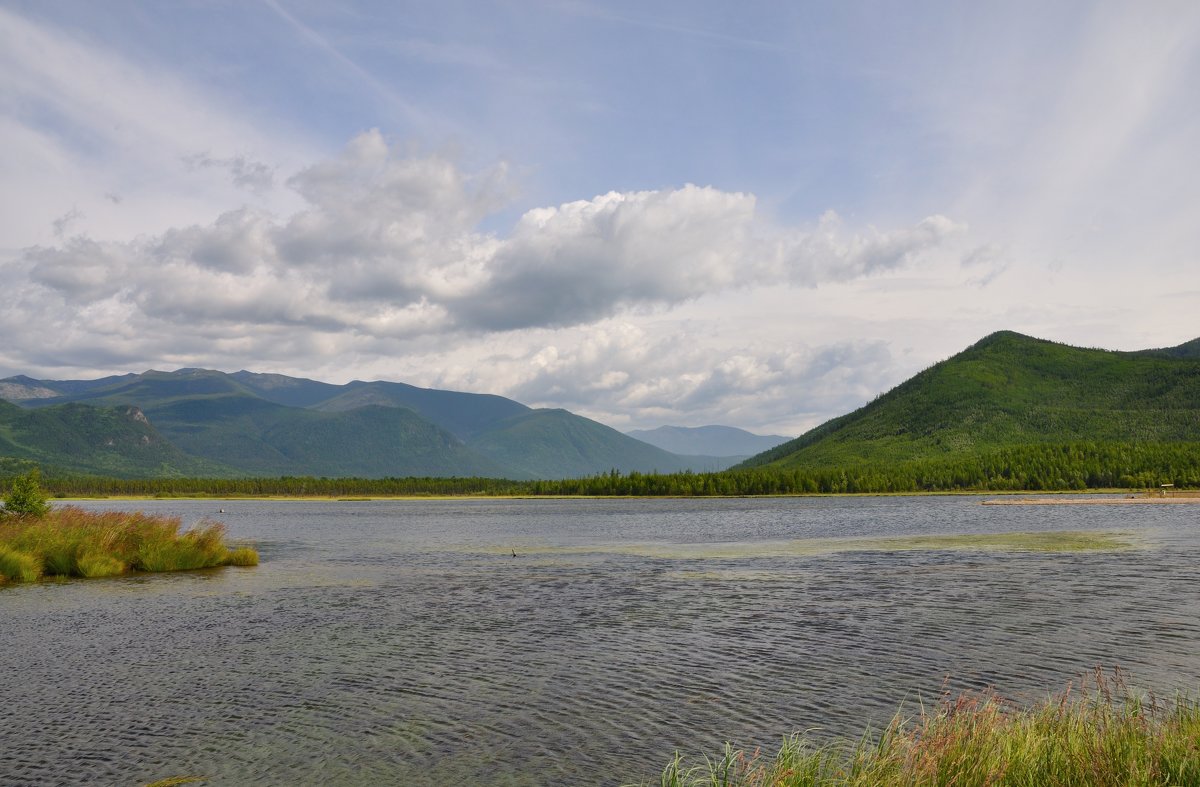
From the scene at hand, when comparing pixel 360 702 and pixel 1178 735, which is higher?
pixel 1178 735

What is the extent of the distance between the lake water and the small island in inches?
121

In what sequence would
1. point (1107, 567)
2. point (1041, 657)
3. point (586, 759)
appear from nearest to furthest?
point (586, 759), point (1041, 657), point (1107, 567)

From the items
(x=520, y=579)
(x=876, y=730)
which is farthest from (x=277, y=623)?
(x=876, y=730)

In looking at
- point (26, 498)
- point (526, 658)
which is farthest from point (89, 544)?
point (526, 658)

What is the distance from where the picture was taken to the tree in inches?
2625

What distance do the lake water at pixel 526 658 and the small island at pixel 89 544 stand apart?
10.1 feet

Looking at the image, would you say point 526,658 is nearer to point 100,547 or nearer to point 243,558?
point 100,547

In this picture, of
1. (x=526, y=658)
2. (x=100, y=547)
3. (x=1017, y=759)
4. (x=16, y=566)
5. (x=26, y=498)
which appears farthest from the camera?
(x=26, y=498)

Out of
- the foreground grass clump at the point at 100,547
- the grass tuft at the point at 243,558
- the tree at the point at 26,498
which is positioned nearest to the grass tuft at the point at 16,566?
the foreground grass clump at the point at 100,547

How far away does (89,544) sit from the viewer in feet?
196

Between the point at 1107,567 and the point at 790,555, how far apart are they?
83.9 feet

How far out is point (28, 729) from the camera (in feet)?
76.8

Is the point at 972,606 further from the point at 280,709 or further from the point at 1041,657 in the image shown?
the point at 280,709

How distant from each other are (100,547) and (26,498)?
12885 millimetres
